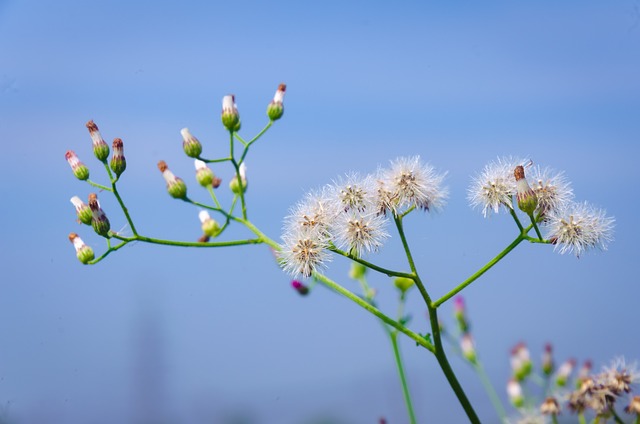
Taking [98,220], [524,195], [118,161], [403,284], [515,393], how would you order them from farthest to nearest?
1. [515,393]
2. [403,284]
3. [118,161]
4. [98,220]
5. [524,195]

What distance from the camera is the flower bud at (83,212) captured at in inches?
119

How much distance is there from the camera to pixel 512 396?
3480 mm

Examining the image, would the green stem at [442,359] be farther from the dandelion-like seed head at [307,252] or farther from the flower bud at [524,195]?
the flower bud at [524,195]

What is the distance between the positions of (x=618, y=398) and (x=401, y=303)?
0.96 metres

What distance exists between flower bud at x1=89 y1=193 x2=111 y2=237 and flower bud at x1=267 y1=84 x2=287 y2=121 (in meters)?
0.81

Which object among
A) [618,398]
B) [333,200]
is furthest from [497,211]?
[618,398]

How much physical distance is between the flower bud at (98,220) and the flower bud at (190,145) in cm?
40

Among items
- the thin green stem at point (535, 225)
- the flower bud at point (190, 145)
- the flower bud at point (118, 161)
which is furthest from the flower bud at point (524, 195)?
the flower bud at point (118, 161)

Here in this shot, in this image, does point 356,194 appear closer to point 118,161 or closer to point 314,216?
point 314,216

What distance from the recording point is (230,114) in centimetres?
305

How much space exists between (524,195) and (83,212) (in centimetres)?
170

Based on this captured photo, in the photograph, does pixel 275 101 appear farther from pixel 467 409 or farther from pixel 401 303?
pixel 467 409

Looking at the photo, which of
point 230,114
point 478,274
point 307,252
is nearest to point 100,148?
point 230,114

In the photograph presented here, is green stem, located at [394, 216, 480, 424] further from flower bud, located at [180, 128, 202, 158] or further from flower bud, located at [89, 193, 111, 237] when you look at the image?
flower bud, located at [89, 193, 111, 237]
